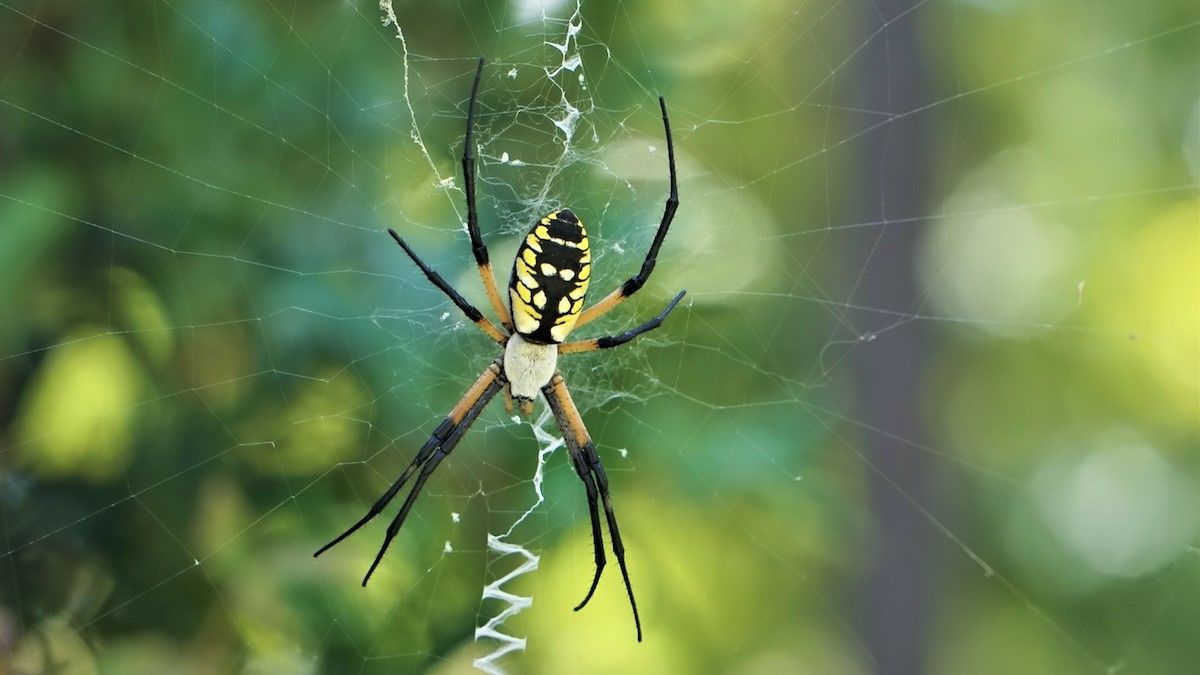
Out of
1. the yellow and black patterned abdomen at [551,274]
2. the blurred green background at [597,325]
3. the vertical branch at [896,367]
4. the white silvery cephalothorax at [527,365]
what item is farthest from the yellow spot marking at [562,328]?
the vertical branch at [896,367]

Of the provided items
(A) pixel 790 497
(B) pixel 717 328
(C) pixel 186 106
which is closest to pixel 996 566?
(A) pixel 790 497

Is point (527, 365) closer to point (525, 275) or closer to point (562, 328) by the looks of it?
point (562, 328)

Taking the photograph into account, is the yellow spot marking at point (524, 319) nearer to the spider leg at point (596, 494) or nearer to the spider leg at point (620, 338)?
the spider leg at point (620, 338)

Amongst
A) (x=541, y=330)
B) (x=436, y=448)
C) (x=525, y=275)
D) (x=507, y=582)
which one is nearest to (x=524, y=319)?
(x=541, y=330)

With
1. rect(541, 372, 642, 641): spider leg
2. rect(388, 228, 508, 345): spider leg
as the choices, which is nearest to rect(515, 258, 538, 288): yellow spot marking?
rect(388, 228, 508, 345): spider leg

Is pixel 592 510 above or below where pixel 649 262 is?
below

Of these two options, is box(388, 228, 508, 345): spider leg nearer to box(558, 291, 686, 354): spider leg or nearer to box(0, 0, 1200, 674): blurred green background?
box(0, 0, 1200, 674): blurred green background

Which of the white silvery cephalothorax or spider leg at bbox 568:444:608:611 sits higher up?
the white silvery cephalothorax
